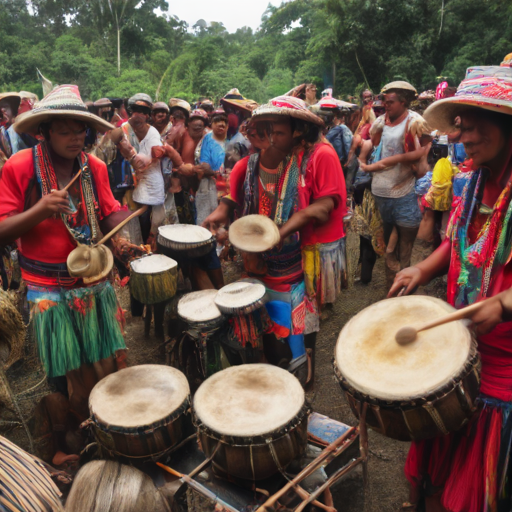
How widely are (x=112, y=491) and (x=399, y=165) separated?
409cm

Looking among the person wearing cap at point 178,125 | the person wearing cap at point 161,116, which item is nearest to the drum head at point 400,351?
the person wearing cap at point 178,125

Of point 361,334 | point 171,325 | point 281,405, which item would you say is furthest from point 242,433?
point 171,325

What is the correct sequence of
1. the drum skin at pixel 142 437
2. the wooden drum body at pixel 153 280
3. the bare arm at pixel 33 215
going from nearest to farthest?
the drum skin at pixel 142 437, the bare arm at pixel 33 215, the wooden drum body at pixel 153 280

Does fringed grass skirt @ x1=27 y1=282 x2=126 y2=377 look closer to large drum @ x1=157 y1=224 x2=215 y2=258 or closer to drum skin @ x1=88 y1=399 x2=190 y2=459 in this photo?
drum skin @ x1=88 y1=399 x2=190 y2=459

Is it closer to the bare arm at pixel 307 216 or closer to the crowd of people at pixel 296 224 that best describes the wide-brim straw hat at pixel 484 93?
the crowd of people at pixel 296 224

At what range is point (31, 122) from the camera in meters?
2.66

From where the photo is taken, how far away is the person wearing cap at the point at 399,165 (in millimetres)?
4840

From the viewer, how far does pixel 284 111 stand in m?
2.94

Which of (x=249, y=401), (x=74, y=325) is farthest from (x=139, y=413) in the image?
(x=74, y=325)

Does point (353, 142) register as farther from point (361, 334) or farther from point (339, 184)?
point (361, 334)

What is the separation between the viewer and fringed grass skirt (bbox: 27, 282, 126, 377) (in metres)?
2.83

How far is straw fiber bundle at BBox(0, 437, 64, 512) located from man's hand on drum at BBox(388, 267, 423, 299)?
1.65m

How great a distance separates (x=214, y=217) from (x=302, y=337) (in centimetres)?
107

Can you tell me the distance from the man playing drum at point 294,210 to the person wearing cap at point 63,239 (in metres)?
0.88
